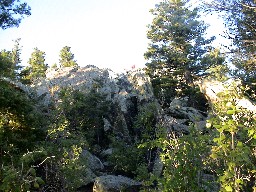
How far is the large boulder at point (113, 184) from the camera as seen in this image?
9688 mm

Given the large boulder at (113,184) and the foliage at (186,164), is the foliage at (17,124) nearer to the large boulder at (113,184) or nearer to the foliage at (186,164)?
the large boulder at (113,184)

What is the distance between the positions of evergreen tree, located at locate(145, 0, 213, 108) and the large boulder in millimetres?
12396

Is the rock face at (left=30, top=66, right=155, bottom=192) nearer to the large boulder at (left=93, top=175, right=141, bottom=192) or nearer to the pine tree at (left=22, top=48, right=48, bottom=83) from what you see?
the large boulder at (left=93, top=175, right=141, bottom=192)

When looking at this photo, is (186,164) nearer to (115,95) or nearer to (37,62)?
(115,95)

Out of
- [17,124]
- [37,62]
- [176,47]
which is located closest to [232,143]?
[17,124]

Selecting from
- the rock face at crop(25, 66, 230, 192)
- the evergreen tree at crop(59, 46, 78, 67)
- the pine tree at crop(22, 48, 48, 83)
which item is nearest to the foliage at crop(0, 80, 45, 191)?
the rock face at crop(25, 66, 230, 192)

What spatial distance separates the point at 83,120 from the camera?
15117 mm

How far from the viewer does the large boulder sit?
9.69 metres

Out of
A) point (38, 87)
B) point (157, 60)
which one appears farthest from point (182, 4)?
point (38, 87)

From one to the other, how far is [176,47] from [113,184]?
16.6 m

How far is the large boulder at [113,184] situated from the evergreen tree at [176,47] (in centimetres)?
1240

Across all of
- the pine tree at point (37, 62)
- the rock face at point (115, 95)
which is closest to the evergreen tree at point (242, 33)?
the rock face at point (115, 95)

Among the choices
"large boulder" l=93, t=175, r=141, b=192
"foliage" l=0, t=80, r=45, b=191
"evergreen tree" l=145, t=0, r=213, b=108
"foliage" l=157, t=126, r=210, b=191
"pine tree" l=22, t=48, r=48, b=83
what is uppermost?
"pine tree" l=22, t=48, r=48, b=83

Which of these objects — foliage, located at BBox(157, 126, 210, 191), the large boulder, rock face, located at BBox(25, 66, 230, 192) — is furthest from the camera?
rock face, located at BBox(25, 66, 230, 192)
